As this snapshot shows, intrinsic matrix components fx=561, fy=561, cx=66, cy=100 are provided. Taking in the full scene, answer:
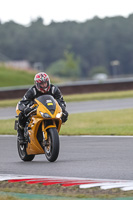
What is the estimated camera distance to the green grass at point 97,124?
15.1m

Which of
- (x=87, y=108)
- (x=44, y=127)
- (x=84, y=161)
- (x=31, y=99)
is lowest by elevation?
(x=87, y=108)

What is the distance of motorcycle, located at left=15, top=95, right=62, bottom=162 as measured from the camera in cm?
909

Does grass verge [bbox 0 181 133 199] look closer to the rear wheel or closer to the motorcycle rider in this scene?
the motorcycle rider

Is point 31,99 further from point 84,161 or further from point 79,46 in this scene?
point 79,46

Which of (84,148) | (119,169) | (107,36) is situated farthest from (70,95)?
(107,36)

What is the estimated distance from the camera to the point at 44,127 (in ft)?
30.5

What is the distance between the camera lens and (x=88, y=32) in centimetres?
18062

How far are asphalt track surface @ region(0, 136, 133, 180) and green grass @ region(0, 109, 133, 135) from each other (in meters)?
1.82

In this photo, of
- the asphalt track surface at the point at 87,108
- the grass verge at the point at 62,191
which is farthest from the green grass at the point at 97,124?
the grass verge at the point at 62,191

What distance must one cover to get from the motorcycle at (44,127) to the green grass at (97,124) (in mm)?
4976

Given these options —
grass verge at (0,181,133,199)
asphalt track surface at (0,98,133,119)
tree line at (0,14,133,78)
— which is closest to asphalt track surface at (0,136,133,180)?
grass verge at (0,181,133,199)

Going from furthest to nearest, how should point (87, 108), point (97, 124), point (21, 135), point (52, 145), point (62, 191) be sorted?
point (87, 108), point (97, 124), point (21, 135), point (52, 145), point (62, 191)

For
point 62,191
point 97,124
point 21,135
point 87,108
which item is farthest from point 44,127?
point 87,108

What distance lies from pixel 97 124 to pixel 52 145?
919 centimetres
